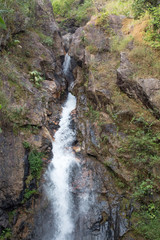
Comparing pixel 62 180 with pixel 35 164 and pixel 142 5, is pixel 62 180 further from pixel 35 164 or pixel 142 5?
pixel 142 5

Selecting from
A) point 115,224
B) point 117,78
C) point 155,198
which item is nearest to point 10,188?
point 115,224

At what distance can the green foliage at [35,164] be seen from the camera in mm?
7145

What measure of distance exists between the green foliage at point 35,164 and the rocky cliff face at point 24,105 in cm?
14

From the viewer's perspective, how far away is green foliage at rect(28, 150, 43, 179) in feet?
A: 23.4

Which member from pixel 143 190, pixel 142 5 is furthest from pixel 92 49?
pixel 143 190

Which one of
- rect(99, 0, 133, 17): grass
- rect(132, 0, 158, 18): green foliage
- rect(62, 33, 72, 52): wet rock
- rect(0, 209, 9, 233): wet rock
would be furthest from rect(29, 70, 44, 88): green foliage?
rect(62, 33, 72, 52): wet rock

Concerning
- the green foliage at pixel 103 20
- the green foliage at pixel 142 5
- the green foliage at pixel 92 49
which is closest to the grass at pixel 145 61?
the green foliage at pixel 142 5

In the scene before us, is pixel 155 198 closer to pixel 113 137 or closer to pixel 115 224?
pixel 115 224

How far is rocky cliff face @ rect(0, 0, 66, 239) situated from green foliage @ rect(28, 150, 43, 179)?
14cm

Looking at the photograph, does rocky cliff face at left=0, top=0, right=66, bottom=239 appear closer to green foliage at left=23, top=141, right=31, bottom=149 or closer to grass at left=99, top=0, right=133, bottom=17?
green foliage at left=23, top=141, right=31, bottom=149

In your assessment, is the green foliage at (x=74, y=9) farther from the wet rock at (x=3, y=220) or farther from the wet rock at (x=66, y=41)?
the wet rock at (x=3, y=220)

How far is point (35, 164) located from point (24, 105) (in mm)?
3099

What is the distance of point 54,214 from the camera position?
22.5ft

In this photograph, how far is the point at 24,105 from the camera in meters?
8.19
